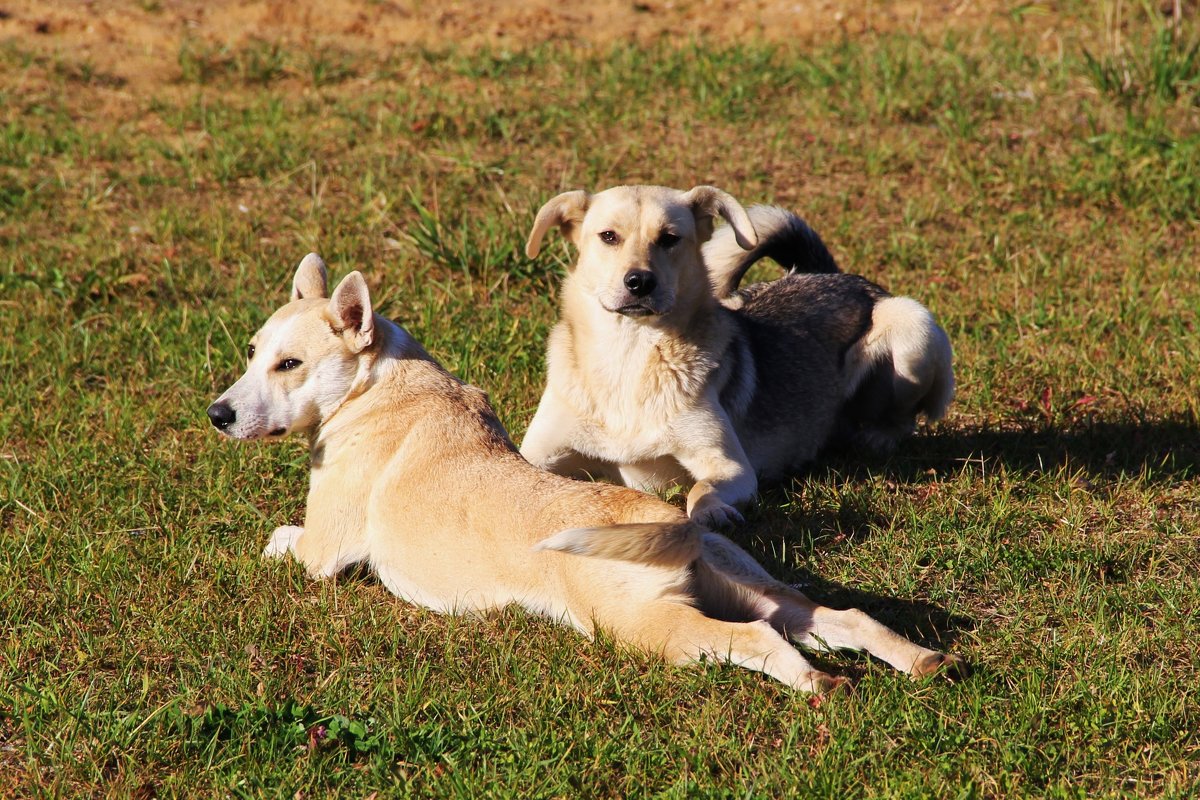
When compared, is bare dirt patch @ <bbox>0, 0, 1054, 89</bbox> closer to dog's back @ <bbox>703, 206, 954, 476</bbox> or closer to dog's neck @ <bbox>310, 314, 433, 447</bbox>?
dog's back @ <bbox>703, 206, 954, 476</bbox>

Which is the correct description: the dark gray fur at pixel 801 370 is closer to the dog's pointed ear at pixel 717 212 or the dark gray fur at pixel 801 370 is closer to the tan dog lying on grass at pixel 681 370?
the tan dog lying on grass at pixel 681 370

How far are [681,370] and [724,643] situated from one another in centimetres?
188

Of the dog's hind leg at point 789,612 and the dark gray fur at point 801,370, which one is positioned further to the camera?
the dark gray fur at point 801,370

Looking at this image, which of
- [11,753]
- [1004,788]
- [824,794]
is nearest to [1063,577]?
[1004,788]

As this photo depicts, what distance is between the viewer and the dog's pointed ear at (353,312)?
482 centimetres

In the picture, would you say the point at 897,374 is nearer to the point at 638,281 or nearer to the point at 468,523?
the point at 638,281

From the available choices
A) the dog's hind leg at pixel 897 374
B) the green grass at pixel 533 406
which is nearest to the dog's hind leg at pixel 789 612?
the green grass at pixel 533 406

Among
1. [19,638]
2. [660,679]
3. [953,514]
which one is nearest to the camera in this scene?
[660,679]

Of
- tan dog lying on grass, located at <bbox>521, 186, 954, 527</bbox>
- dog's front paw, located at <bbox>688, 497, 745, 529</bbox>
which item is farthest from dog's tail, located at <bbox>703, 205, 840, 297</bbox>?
dog's front paw, located at <bbox>688, 497, 745, 529</bbox>

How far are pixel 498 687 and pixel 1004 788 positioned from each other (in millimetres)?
1601

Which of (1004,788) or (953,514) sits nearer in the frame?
(1004,788)

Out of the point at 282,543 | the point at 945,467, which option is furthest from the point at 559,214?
the point at 945,467

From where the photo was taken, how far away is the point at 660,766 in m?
3.66

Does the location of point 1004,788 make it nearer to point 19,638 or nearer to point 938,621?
point 938,621
